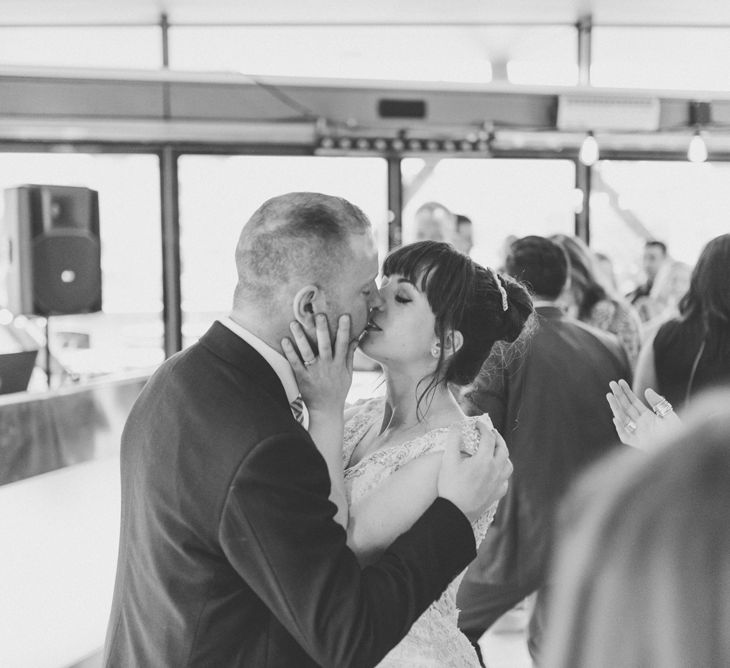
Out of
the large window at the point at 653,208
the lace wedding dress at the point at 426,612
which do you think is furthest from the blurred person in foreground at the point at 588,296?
the large window at the point at 653,208

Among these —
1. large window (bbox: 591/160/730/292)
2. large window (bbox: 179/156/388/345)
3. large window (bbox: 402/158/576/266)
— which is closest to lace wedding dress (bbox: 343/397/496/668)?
large window (bbox: 179/156/388/345)

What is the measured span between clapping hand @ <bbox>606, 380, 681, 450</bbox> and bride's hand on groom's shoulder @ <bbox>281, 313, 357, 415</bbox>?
2.59 ft

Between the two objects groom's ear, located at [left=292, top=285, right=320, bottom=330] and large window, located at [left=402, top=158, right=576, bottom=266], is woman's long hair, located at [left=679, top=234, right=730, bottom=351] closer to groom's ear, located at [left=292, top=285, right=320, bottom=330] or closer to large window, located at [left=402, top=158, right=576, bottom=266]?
groom's ear, located at [left=292, top=285, right=320, bottom=330]

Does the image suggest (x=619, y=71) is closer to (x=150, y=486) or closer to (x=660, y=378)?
(x=660, y=378)

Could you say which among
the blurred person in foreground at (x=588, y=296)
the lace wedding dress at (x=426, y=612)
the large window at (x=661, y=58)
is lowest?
the lace wedding dress at (x=426, y=612)

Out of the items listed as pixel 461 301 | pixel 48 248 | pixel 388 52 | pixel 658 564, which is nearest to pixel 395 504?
pixel 461 301

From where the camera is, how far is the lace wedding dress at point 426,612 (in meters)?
1.69

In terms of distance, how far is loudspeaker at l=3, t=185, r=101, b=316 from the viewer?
13.4 feet

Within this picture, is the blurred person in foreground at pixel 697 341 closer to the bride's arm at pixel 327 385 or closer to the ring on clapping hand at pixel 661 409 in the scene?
the ring on clapping hand at pixel 661 409

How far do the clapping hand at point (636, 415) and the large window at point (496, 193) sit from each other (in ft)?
21.2

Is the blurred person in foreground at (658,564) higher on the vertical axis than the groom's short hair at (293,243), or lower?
lower

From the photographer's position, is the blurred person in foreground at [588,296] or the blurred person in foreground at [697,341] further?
the blurred person in foreground at [588,296]

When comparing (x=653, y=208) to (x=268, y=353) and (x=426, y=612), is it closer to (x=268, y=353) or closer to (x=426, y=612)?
(x=426, y=612)

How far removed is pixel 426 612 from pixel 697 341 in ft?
5.11
